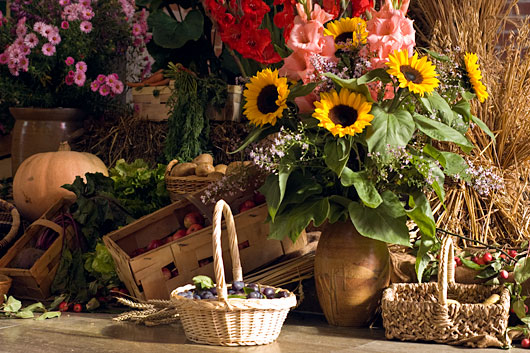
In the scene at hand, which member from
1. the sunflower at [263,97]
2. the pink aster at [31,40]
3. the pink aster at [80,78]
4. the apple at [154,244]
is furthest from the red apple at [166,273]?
the pink aster at [31,40]

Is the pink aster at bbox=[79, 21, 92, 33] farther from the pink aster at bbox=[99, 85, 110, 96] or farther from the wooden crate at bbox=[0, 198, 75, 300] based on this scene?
the wooden crate at bbox=[0, 198, 75, 300]

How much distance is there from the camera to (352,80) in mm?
1767

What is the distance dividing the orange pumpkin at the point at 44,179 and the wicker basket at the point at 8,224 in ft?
0.31

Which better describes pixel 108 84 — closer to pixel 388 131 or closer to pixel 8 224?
pixel 8 224

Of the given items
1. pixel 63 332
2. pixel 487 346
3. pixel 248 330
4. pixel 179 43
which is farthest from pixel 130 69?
pixel 487 346

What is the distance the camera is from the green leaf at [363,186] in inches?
70.8

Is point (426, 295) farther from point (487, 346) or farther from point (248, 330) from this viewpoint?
point (248, 330)

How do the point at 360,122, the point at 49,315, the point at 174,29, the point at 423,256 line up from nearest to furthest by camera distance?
the point at 360,122 → the point at 423,256 → the point at 49,315 → the point at 174,29

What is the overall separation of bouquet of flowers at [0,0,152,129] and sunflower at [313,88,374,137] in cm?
192

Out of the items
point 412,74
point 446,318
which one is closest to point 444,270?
point 446,318

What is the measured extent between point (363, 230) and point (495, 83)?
0.86 m

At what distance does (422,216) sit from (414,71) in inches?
15.5

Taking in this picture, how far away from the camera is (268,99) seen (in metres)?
1.95

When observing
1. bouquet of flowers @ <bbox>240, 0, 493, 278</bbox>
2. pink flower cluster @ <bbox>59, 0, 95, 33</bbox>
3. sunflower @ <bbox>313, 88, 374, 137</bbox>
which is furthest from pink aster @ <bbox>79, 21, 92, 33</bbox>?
sunflower @ <bbox>313, 88, 374, 137</bbox>
